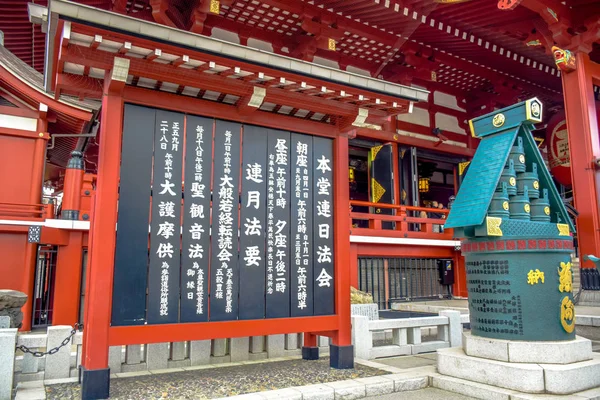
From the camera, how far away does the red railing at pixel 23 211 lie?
34.3 feet

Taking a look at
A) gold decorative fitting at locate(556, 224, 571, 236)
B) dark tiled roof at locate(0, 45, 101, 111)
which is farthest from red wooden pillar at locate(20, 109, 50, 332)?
gold decorative fitting at locate(556, 224, 571, 236)

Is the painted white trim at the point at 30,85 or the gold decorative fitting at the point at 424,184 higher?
the painted white trim at the point at 30,85

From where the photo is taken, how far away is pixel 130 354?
262 inches

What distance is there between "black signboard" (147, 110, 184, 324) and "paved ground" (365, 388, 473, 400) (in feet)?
9.52

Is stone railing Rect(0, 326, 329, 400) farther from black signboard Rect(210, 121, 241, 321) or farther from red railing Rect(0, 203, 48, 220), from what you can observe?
red railing Rect(0, 203, 48, 220)

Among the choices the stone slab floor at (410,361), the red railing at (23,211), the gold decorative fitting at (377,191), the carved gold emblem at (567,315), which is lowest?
the stone slab floor at (410,361)

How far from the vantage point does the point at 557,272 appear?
19.7 feet

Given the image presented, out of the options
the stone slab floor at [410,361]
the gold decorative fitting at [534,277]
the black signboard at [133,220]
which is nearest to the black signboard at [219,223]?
the black signboard at [133,220]

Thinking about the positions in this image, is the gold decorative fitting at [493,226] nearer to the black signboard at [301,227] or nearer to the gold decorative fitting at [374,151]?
the black signboard at [301,227]

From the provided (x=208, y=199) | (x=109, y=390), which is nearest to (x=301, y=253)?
(x=208, y=199)

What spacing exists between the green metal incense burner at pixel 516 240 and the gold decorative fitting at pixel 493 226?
14mm

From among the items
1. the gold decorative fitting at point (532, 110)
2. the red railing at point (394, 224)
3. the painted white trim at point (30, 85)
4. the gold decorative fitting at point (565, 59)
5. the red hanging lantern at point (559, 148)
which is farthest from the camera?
the red hanging lantern at point (559, 148)

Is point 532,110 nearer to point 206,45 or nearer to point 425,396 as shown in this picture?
point 425,396

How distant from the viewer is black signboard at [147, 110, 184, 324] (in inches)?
224
